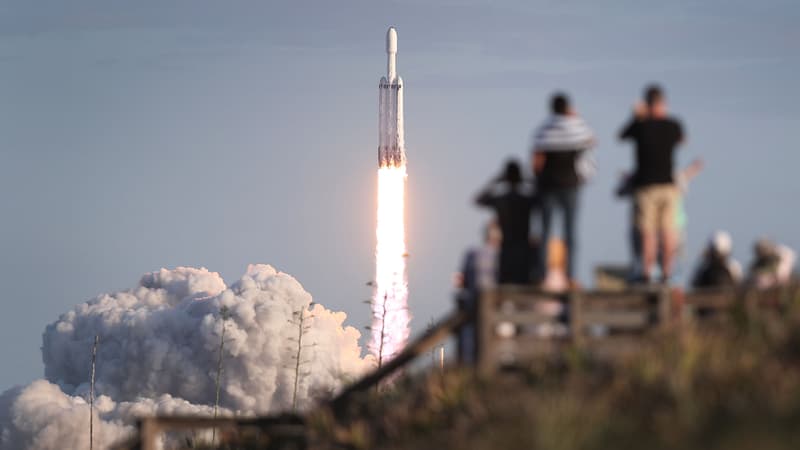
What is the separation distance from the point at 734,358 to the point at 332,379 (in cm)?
16753

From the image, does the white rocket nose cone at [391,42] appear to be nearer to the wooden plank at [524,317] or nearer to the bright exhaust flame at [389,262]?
the bright exhaust flame at [389,262]

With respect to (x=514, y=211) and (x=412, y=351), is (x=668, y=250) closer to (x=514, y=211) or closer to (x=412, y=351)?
(x=514, y=211)

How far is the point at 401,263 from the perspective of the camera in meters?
94.2

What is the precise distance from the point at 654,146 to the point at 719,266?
2499 millimetres

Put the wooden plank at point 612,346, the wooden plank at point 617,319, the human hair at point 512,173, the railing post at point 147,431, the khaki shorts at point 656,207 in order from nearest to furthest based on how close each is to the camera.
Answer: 1. the wooden plank at point 612,346
2. the wooden plank at point 617,319
3. the human hair at point 512,173
4. the khaki shorts at point 656,207
5. the railing post at point 147,431

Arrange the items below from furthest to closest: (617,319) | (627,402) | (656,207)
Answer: (656,207) → (617,319) → (627,402)

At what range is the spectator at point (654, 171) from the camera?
25906 millimetres

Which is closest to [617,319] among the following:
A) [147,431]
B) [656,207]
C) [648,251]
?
[648,251]

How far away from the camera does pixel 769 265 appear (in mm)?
27188

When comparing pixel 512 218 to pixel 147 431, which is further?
pixel 147 431

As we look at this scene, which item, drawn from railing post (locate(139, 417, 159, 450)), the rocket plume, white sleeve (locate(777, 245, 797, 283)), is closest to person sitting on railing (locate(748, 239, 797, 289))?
white sleeve (locate(777, 245, 797, 283))

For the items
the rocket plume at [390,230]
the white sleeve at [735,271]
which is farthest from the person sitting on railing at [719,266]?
the rocket plume at [390,230]

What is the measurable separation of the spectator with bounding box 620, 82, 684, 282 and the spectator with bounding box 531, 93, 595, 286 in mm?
908

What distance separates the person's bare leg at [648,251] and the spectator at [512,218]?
2.04m
